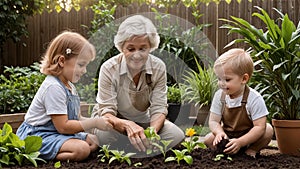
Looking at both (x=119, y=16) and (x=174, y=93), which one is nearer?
(x=174, y=93)

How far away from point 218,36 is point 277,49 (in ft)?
10.5

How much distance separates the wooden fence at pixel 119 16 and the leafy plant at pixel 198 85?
6.07 feet

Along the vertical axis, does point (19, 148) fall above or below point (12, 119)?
above

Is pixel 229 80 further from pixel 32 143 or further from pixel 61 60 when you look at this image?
pixel 32 143

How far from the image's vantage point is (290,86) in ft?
9.53

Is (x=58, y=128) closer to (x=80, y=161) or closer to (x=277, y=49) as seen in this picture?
(x=80, y=161)

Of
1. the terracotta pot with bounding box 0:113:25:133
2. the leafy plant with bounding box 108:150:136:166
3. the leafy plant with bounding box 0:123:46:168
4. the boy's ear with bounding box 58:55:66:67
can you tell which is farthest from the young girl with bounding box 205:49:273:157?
the terracotta pot with bounding box 0:113:25:133

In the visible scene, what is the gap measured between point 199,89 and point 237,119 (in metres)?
1.15

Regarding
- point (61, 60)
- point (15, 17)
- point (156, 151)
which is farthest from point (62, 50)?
point (15, 17)

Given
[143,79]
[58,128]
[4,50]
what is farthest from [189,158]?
[4,50]

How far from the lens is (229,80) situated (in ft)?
8.59

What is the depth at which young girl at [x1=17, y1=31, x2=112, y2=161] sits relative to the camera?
252 centimetres

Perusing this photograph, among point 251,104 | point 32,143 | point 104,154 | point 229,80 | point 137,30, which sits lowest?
point 104,154

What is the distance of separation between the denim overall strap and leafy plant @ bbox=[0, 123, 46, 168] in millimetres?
297
